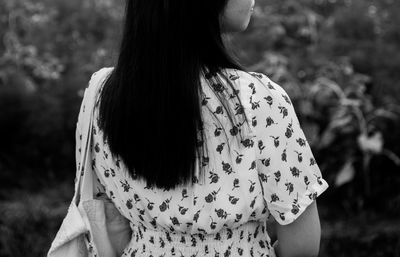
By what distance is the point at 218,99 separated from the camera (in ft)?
5.13

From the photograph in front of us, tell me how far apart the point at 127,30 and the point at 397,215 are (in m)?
2.70

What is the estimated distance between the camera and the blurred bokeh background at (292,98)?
391 centimetres

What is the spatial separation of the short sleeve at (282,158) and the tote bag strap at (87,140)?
0.46m

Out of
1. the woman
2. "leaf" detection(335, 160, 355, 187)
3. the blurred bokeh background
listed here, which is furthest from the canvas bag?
"leaf" detection(335, 160, 355, 187)

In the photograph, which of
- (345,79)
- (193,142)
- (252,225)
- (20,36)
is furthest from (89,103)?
(20,36)

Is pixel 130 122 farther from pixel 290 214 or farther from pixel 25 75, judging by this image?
pixel 25 75

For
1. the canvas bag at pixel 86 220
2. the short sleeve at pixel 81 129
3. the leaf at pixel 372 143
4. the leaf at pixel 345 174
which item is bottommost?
the leaf at pixel 345 174

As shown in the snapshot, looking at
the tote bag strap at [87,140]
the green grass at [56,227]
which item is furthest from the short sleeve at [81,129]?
the green grass at [56,227]

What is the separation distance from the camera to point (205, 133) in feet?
5.22

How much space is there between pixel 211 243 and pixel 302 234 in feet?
0.81

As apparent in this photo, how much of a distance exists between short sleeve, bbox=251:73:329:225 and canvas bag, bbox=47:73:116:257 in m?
0.50

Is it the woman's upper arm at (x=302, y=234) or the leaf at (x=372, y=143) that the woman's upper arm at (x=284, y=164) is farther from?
the leaf at (x=372, y=143)

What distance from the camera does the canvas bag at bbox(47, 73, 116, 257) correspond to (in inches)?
70.1

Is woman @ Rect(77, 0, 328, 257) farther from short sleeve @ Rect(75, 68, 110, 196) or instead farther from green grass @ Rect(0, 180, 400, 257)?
green grass @ Rect(0, 180, 400, 257)
